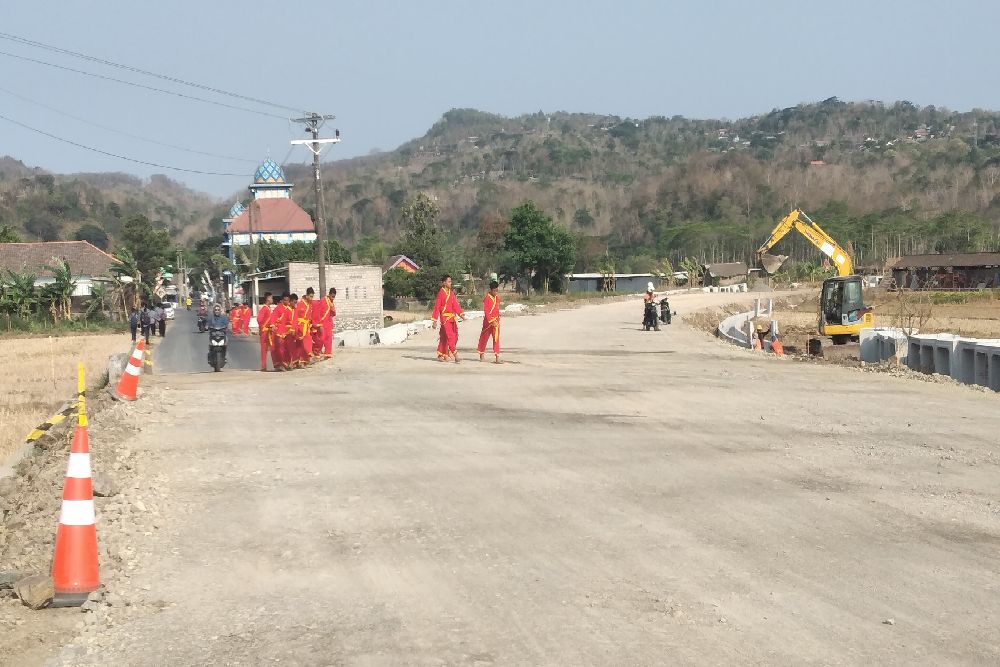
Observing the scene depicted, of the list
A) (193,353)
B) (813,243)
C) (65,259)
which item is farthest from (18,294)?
(813,243)

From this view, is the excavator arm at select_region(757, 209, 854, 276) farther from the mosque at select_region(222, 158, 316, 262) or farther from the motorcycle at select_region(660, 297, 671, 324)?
the mosque at select_region(222, 158, 316, 262)

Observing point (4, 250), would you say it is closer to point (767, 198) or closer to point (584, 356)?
point (584, 356)

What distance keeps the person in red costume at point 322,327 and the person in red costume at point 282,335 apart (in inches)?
43.0

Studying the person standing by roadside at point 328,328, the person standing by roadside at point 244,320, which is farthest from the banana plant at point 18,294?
the person standing by roadside at point 328,328

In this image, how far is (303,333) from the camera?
21.9 m

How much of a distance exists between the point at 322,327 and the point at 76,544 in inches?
674

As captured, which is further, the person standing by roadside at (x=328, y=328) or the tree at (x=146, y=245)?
the tree at (x=146, y=245)

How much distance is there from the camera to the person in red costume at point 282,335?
2167 cm

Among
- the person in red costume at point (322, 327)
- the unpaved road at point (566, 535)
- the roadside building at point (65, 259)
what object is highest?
the roadside building at point (65, 259)

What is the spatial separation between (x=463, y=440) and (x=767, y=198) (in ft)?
603

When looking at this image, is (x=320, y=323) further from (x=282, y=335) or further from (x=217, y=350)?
(x=217, y=350)

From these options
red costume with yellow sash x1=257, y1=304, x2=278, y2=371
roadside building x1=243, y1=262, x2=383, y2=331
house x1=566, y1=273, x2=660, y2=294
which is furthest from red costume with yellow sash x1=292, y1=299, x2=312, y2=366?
house x1=566, y1=273, x2=660, y2=294

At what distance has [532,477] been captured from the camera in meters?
9.67

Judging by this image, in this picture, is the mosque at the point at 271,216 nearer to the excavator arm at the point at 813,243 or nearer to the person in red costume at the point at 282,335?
the excavator arm at the point at 813,243
